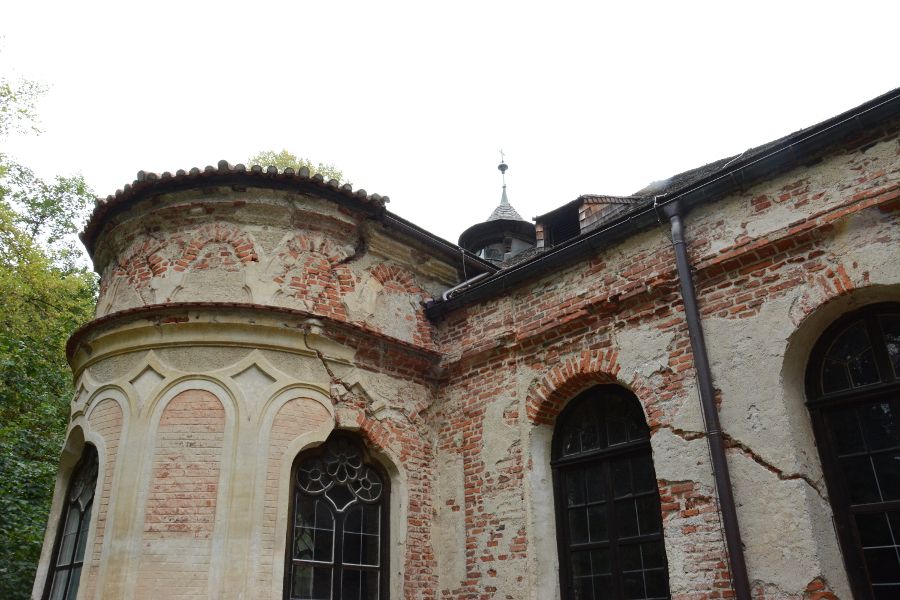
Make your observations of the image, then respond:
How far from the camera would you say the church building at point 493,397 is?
5.39m

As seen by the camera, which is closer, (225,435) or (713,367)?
(713,367)

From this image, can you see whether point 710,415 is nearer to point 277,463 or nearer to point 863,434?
point 863,434

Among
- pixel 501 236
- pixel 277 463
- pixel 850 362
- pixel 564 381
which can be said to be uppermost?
pixel 501 236

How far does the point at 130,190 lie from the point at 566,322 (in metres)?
5.28

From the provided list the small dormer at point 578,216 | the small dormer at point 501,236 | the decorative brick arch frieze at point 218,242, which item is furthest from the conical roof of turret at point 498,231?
the decorative brick arch frieze at point 218,242

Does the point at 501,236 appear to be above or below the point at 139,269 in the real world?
above

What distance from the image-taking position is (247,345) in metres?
7.25

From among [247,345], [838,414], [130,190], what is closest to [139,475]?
[247,345]

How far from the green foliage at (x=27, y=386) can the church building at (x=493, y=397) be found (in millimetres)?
4897

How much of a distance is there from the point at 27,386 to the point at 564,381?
11685mm

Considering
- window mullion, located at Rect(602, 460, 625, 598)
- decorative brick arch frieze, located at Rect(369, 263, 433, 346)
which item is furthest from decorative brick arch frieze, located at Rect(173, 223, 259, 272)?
window mullion, located at Rect(602, 460, 625, 598)

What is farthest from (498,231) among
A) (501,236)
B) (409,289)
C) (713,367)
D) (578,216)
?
(713,367)

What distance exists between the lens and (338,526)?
7133mm

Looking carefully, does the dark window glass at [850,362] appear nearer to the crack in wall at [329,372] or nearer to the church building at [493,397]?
the church building at [493,397]
